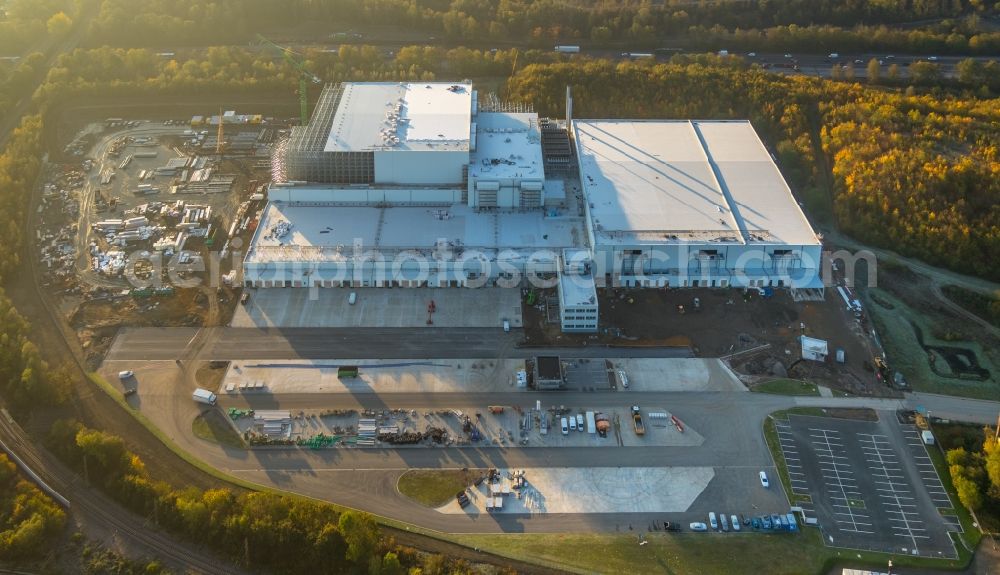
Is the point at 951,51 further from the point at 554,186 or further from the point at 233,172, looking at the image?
the point at 233,172

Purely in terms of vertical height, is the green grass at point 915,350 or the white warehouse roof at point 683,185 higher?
the white warehouse roof at point 683,185

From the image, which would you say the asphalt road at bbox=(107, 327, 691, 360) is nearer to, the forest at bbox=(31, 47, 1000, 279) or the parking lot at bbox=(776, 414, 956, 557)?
the parking lot at bbox=(776, 414, 956, 557)

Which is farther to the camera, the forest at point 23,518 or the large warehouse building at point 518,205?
the large warehouse building at point 518,205

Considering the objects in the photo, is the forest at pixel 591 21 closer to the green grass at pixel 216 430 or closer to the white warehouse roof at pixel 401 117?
the white warehouse roof at pixel 401 117

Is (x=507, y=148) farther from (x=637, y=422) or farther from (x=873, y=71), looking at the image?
(x=873, y=71)

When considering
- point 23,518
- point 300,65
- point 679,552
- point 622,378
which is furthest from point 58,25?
point 679,552

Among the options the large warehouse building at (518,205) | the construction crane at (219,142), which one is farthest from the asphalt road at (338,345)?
the construction crane at (219,142)
